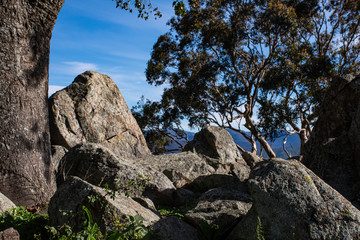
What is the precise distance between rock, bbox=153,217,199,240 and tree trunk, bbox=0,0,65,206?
11.4ft

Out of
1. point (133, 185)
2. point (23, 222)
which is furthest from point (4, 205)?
point (133, 185)

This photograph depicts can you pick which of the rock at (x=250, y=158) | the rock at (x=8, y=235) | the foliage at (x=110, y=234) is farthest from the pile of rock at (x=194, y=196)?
the rock at (x=250, y=158)

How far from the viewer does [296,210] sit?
163 inches

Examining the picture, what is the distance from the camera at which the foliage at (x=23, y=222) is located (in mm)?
4656

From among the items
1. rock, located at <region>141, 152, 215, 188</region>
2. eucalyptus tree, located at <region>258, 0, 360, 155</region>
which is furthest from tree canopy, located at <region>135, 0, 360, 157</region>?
rock, located at <region>141, 152, 215, 188</region>

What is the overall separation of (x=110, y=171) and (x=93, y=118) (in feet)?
16.3

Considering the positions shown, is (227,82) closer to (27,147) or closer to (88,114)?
(88,114)

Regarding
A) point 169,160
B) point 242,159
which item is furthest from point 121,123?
point 242,159

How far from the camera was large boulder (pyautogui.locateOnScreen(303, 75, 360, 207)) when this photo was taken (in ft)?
21.8

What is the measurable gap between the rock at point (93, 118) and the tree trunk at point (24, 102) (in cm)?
377

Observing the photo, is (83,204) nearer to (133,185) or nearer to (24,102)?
(133,185)

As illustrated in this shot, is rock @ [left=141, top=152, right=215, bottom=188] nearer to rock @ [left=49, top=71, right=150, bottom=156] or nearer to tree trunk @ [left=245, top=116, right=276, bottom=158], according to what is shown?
rock @ [left=49, top=71, right=150, bottom=156]

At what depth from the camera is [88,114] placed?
38.3ft

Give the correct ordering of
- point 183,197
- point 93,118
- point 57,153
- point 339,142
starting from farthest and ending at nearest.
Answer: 1. point 93,118
2. point 57,153
3. point 183,197
4. point 339,142
